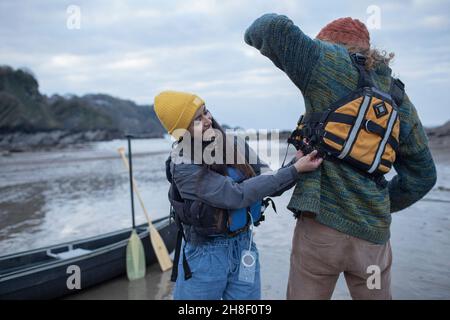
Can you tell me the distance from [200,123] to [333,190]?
32.2 inches

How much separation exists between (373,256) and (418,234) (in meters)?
6.32

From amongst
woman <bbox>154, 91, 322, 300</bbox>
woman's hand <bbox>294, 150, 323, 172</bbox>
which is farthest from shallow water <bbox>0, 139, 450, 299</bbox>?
woman's hand <bbox>294, 150, 323, 172</bbox>

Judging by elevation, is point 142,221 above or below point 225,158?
below

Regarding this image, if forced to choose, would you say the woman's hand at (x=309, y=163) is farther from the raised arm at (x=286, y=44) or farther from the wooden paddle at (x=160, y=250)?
the wooden paddle at (x=160, y=250)

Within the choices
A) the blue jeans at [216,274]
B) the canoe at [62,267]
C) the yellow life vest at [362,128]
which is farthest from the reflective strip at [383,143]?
the canoe at [62,267]

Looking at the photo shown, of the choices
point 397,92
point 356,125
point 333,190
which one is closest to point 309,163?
point 333,190

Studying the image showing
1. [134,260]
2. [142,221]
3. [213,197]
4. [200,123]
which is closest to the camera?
[213,197]

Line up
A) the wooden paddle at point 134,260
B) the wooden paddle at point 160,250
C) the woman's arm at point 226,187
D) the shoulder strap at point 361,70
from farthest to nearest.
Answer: the wooden paddle at point 160,250 < the wooden paddle at point 134,260 < the woman's arm at point 226,187 < the shoulder strap at point 361,70

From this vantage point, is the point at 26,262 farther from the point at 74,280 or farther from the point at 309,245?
the point at 309,245

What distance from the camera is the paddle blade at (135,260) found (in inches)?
244

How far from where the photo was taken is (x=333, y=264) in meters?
1.99

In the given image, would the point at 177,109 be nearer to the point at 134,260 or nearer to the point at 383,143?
the point at 383,143

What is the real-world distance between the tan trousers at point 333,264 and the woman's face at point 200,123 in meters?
0.74
